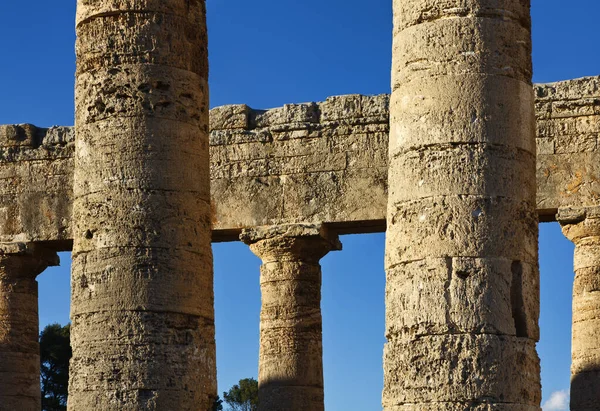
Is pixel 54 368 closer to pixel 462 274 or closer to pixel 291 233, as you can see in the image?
pixel 291 233

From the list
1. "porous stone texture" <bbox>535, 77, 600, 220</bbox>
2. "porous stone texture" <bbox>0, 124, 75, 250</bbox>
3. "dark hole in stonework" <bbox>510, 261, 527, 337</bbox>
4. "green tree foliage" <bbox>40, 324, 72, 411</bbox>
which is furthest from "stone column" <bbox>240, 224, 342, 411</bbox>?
"green tree foliage" <bbox>40, 324, 72, 411</bbox>

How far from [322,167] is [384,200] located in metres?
1.37

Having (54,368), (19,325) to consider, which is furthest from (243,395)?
(19,325)

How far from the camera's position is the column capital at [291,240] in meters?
24.3

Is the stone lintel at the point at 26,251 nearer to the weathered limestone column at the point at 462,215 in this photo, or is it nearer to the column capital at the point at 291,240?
the column capital at the point at 291,240

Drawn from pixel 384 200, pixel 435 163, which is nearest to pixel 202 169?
pixel 435 163

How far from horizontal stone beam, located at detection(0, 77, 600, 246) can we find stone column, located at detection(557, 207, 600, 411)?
11.8 inches

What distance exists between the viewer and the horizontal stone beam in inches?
915

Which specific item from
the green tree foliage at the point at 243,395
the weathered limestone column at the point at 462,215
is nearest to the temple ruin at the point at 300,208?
the weathered limestone column at the point at 462,215

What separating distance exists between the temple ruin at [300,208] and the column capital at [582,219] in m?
0.03

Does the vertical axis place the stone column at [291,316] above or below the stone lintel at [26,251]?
below

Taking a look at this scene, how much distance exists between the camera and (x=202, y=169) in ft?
59.0

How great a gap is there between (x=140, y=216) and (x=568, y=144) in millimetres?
9018

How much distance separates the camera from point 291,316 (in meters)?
24.7
